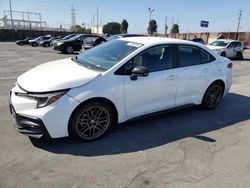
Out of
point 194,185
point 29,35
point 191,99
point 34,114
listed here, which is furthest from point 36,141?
point 29,35

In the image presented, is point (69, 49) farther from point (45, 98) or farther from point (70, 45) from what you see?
point (45, 98)

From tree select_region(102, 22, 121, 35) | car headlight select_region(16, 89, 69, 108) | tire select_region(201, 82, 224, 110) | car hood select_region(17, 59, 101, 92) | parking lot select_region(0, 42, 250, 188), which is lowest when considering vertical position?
parking lot select_region(0, 42, 250, 188)

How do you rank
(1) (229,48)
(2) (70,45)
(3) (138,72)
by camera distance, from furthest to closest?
(2) (70,45), (1) (229,48), (3) (138,72)

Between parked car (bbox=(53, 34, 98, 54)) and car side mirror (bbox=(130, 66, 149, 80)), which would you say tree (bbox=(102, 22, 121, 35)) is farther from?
car side mirror (bbox=(130, 66, 149, 80))

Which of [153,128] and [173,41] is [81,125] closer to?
[153,128]

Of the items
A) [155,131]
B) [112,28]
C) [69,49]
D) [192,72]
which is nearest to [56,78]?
[155,131]

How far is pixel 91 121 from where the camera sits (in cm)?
385

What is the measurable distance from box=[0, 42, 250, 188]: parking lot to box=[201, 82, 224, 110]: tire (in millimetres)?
706

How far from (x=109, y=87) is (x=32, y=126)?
124 centimetres

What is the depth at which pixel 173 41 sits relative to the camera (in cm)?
479

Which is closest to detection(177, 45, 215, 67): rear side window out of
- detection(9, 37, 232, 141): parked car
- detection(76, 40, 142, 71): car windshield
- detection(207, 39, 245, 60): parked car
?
detection(9, 37, 232, 141): parked car

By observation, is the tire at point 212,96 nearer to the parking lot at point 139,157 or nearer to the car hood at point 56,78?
the parking lot at point 139,157

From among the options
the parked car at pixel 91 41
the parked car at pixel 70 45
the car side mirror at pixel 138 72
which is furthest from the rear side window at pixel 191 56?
the parked car at pixel 70 45

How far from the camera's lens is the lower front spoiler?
3402 mm
